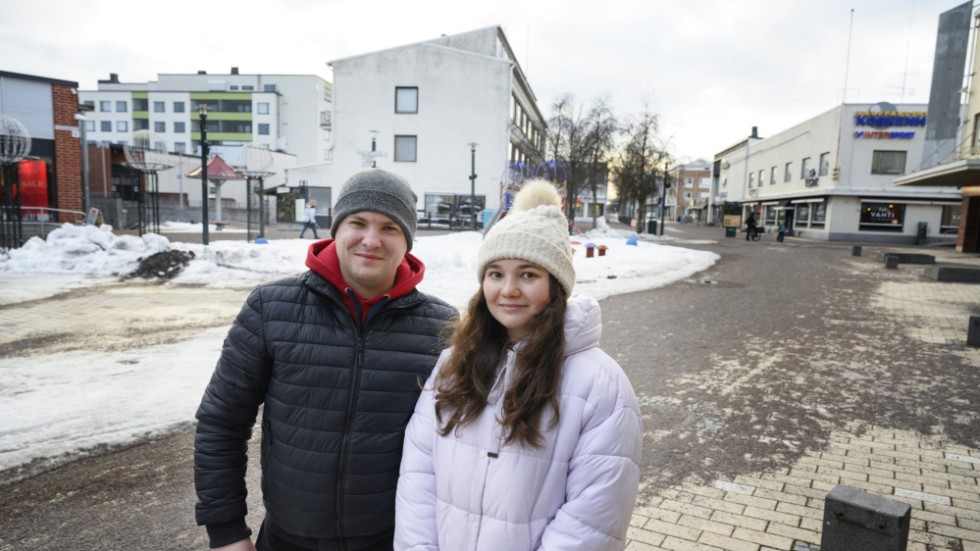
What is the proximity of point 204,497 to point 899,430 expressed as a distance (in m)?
5.63

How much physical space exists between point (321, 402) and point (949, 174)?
24252 mm

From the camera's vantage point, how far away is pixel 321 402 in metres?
1.88

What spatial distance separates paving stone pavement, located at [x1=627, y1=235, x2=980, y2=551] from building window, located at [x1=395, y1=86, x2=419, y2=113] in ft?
119

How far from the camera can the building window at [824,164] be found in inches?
1567

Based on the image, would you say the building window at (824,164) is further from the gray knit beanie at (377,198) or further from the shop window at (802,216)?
the gray knit beanie at (377,198)

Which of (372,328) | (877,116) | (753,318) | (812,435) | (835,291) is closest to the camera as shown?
(372,328)

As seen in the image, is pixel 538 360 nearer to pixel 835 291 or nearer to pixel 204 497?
pixel 204 497

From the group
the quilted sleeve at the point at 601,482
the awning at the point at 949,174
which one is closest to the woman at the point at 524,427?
the quilted sleeve at the point at 601,482

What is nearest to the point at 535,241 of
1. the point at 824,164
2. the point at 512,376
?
the point at 512,376

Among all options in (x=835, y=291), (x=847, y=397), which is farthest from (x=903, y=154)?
(x=847, y=397)

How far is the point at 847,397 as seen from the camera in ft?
20.0

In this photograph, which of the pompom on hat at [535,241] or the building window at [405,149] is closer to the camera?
the pompom on hat at [535,241]

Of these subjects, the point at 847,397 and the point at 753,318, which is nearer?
the point at 847,397

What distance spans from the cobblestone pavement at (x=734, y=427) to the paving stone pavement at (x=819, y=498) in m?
0.01
